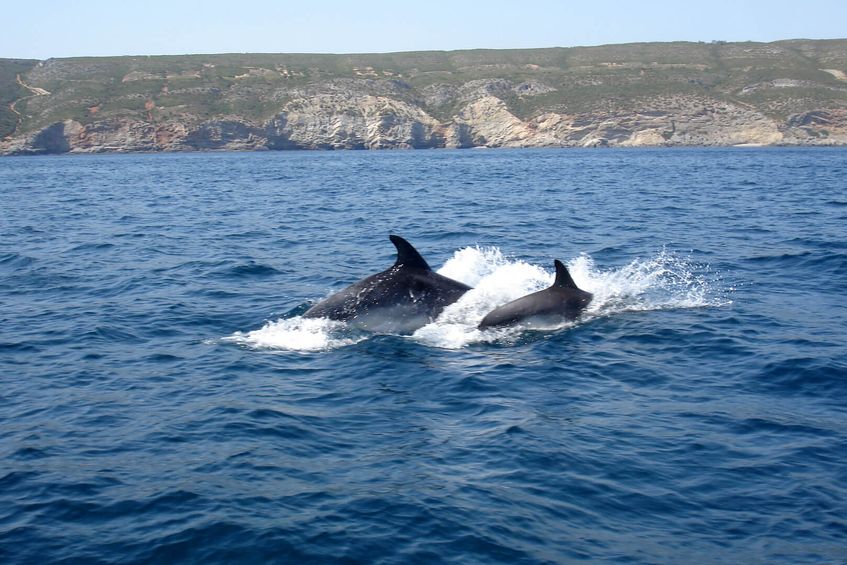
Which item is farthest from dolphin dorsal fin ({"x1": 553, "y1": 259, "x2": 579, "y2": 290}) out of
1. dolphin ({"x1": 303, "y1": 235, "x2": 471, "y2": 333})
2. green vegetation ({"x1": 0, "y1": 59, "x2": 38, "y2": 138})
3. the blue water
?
green vegetation ({"x1": 0, "y1": 59, "x2": 38, "y2": 138})

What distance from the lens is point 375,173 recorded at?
81438 millimetres

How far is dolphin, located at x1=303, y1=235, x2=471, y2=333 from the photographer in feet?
59.5

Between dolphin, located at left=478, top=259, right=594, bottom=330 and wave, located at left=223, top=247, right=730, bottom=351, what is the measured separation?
0.69ft

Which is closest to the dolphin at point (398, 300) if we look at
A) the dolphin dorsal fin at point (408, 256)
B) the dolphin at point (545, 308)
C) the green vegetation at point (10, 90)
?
the dolphin dorsal fin at point (408, 256)

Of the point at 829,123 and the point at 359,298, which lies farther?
the point at 829,123

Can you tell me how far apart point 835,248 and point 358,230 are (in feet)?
58.7

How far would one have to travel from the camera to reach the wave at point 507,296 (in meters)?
17.5

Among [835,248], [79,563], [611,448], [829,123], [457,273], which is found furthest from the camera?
[829,123]

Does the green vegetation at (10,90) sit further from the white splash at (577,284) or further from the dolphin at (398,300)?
the dolphin at (398,300)

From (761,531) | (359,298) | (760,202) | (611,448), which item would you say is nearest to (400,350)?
(359,298)

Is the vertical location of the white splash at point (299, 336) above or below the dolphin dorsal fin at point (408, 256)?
below

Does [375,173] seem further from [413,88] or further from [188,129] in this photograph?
[413,88]

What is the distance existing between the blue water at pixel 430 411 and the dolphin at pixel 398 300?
0.41m

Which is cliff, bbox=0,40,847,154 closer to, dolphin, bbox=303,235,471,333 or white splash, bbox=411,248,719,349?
white splash, bbox=411,248,719,349
